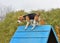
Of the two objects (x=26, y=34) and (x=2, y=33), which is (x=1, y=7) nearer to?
(x=2, y=33)

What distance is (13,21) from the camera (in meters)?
9.17

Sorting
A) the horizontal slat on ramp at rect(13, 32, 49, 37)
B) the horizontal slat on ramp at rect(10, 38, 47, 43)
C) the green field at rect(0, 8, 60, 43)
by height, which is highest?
the horizontal slat on ramp at rect(13, 32, 49, 37)

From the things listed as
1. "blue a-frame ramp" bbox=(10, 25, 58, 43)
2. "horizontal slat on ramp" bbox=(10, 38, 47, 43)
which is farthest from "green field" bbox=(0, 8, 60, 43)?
"horizontal slat on ramp" bbox=(10, 38, 47, 43)

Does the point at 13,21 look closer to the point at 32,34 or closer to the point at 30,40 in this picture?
the point at 32,34

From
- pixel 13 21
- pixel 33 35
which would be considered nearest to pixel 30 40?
pixel 33 35

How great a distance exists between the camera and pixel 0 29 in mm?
9125

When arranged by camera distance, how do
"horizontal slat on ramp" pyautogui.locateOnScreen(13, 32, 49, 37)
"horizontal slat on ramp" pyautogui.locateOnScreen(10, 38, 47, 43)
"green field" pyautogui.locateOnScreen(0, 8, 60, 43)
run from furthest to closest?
"green field" pyautogui.locateOnScreen(0, 8, 60, 43) → "horizontal slat on ramp" pyautogui.locateOnScreen(13, 32, 49, 37) → "horizontal slat on ramp" pyautogui.locateOnScreen(10, 38, 47, 43)

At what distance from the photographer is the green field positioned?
8.45 meters

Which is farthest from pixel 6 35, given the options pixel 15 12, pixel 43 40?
pixel 43 40

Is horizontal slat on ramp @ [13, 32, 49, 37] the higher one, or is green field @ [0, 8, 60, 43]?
horizontal slat on ramp @ [13, 32, 49, 37]

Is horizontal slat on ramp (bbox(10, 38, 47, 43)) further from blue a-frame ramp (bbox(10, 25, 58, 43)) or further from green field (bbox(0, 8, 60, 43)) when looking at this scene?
green field (bbox(0, 8, 60, 43))

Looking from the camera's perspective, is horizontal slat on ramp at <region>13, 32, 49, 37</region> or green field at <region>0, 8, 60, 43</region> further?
green field at <region>0, 8, 60, 43</region>

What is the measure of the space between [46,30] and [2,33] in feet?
14.6

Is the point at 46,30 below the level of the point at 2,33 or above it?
above
